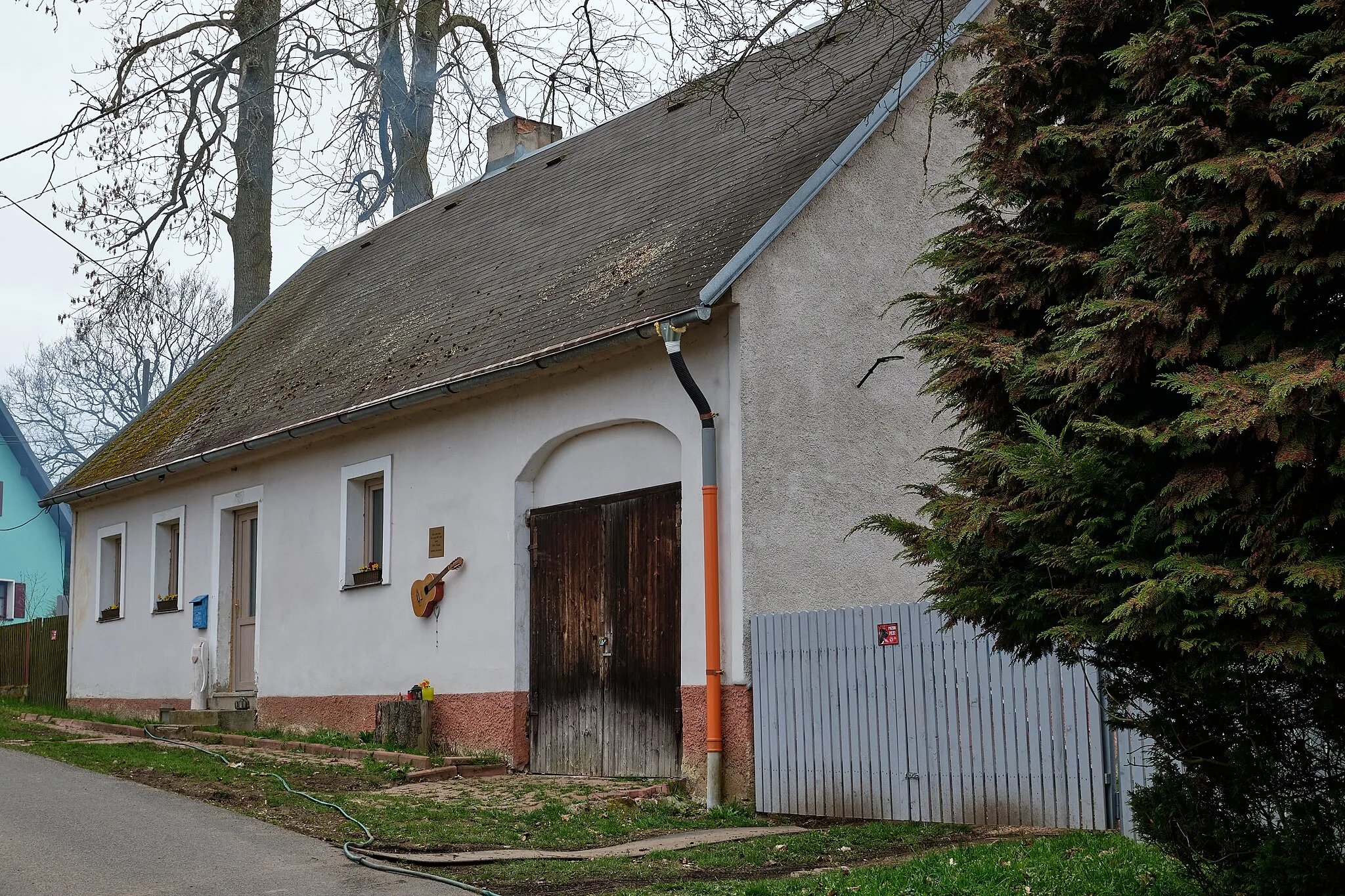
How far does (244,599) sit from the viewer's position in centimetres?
1769

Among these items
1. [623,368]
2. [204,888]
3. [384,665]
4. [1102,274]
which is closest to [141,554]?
[384,665]

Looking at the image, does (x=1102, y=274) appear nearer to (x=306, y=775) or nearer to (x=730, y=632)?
(x=730, y=632)

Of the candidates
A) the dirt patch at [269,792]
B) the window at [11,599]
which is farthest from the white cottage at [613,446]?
the window at [11,599]

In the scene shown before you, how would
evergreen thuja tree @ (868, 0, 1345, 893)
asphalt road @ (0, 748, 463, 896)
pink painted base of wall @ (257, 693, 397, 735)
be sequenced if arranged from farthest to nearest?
pink painted base of wall @ (257, 693, 397, 735), asphalt road @ (0, 748, 463, 896), evergreen thuja tree @ (868, 0, 1345, 893)

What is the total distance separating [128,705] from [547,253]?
9.12 m

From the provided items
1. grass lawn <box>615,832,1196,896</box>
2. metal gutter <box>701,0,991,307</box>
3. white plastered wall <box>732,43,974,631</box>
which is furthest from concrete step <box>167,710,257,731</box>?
grass lawn <box>615,832,1196,896</box>

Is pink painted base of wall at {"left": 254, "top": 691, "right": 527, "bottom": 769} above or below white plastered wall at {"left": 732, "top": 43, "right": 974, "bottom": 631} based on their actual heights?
→ below

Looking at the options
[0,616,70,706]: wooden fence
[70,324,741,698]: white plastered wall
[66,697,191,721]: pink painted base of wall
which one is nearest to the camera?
[70,324,741,698]: white plastered wall

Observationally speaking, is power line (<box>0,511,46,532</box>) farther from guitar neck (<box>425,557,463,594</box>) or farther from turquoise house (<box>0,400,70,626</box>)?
guitar neck (<box>425,557,463,594</box>)

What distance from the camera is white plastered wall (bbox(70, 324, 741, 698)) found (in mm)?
11797

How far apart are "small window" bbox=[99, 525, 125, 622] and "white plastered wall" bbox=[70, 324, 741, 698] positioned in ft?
5.48

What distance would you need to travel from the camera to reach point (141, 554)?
1941cm

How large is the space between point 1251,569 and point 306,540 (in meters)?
12.7

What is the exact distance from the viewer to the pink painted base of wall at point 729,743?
35.2 ft
